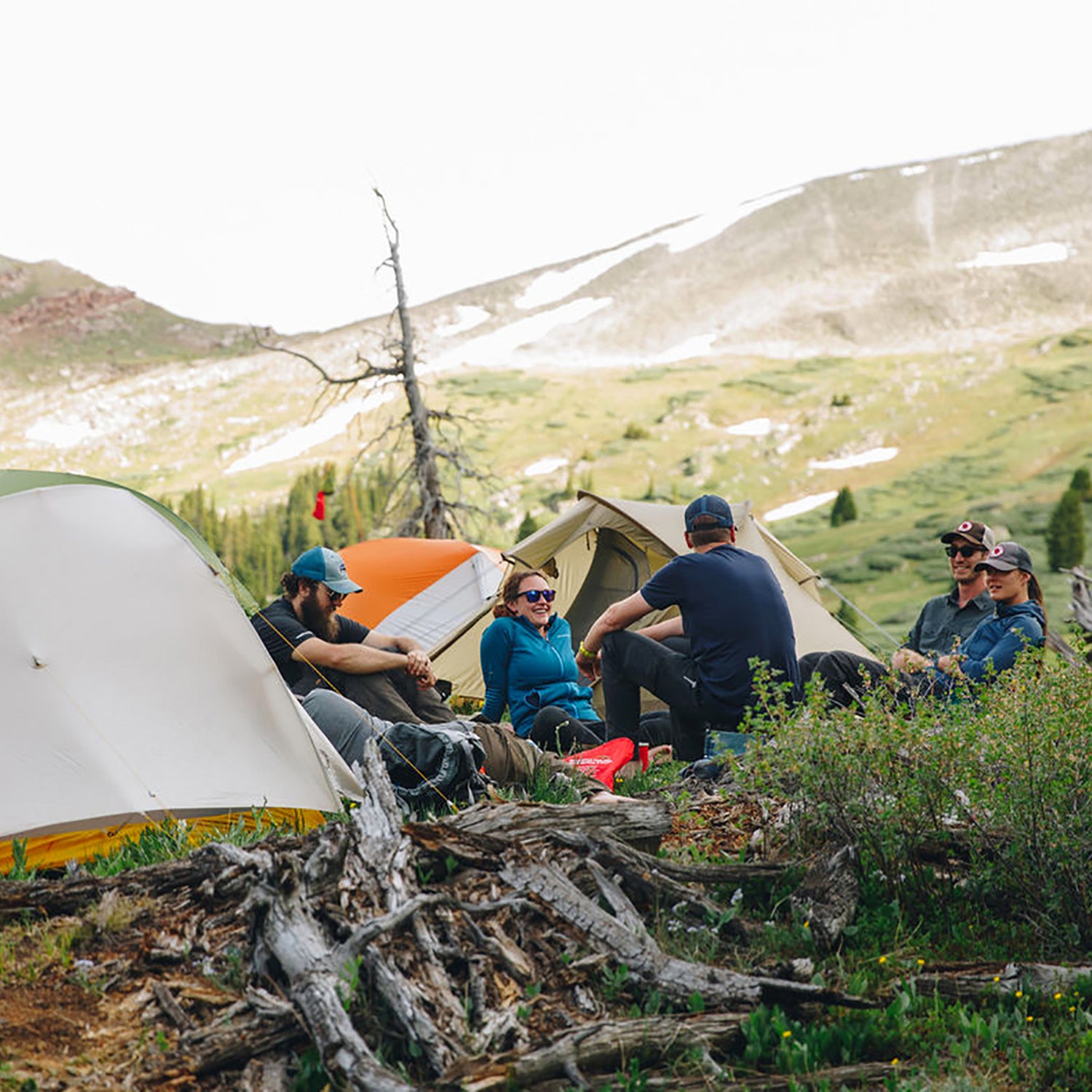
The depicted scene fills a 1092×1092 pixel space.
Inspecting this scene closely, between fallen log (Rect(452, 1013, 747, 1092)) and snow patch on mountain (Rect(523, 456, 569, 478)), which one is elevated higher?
fallen log (Rect(452, 1013, 747, 1092))

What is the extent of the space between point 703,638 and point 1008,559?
204 centimetres

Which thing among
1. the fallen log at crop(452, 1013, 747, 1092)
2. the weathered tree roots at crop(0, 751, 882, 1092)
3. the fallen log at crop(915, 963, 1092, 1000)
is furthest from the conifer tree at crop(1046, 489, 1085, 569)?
the fallen log at crop(452, 1013, 747, 1092)

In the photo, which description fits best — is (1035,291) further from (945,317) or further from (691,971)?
(691,971)

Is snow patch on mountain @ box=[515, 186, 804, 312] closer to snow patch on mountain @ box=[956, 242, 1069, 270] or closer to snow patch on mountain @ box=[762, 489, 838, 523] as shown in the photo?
snow patch on mountain @ box=[956, 242, 1069, 270]

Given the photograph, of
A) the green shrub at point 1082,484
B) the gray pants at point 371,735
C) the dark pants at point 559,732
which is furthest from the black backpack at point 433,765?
the green shrub at point 1082,484

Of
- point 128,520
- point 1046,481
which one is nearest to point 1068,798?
point 128,520

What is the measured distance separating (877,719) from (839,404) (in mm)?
96913

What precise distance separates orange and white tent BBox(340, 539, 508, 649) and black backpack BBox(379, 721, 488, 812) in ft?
27.9

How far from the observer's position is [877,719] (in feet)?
16.7

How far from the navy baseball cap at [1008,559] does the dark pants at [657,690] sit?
6.23 ft

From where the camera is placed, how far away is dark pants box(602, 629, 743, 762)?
24.9ft

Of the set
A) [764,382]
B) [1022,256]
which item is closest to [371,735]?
[764,382]

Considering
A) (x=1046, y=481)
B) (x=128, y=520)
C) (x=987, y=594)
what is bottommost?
(x=1046, y=481)

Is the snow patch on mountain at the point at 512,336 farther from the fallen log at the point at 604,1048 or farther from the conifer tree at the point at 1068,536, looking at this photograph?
the fallen log at the point at 604,1048
